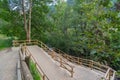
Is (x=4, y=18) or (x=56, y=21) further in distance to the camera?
(x=56, y=21)

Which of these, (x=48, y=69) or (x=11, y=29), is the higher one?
(x=11, y=29)

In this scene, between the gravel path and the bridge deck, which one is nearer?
the gravel path

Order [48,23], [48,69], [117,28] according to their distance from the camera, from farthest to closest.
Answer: [48,23], [48,69], [117,28]

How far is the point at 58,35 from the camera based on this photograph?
2539 centimetres

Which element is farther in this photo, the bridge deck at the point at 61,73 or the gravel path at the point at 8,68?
the bridge deck at the point at 61,73

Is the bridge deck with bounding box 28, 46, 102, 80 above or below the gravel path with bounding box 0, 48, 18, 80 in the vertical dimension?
below

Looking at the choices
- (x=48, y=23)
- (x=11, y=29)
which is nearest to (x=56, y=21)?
(x=48, y=23)

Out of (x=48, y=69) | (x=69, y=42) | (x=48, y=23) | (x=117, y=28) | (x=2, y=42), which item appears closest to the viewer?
(x=117, y=28)

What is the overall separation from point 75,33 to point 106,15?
2125 cm

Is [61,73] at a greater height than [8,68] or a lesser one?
lesser

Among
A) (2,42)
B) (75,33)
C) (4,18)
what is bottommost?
(2,42)

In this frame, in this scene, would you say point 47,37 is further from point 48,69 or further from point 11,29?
point 48,69

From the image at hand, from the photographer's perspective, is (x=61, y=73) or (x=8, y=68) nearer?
(x=8, y=68)

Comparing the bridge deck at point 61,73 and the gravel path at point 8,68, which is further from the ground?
the gravel path at point 8,68
